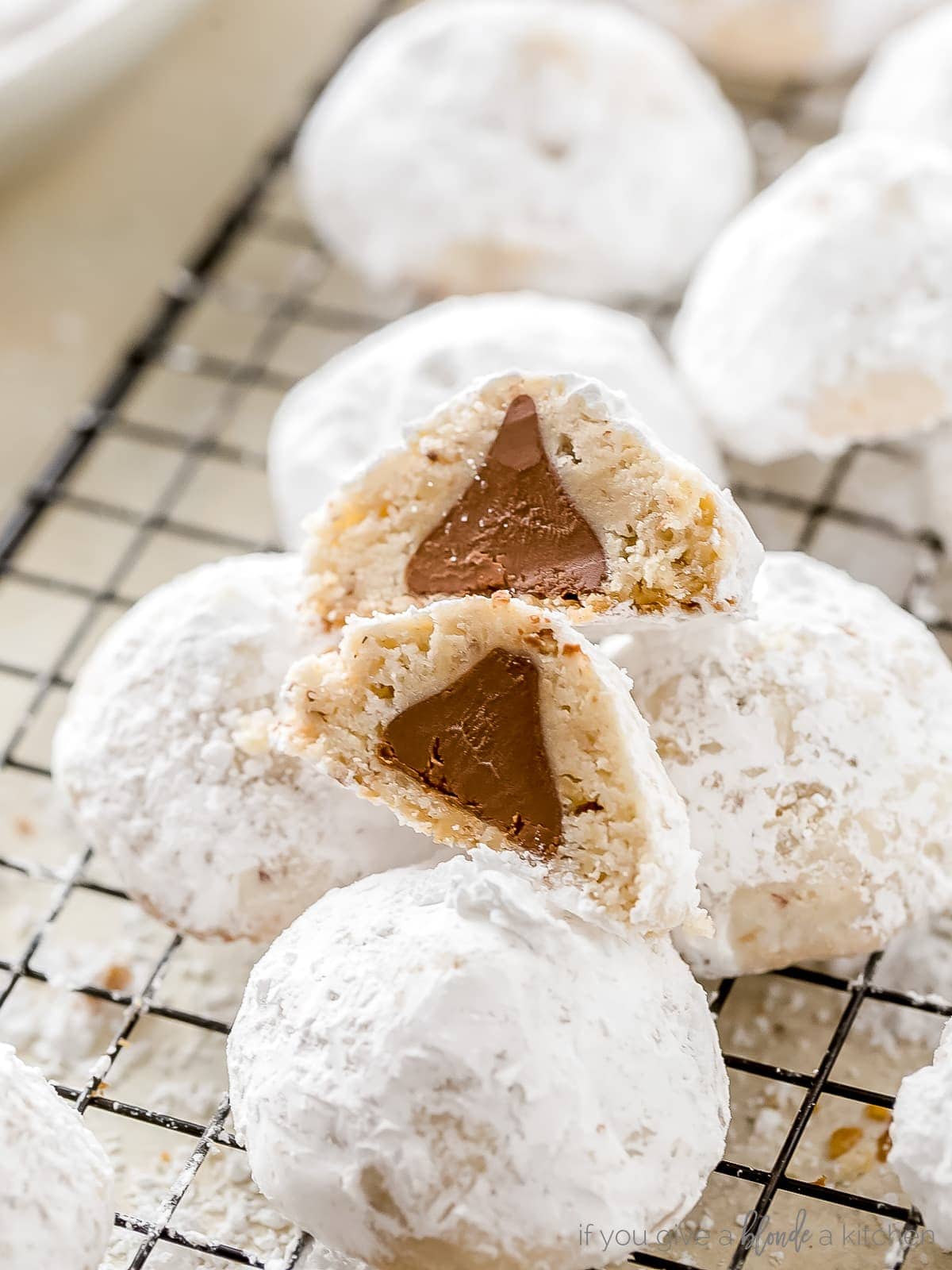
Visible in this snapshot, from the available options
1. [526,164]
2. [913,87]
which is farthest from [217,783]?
[913,87]

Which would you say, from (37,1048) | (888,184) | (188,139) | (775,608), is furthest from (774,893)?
(188,139)

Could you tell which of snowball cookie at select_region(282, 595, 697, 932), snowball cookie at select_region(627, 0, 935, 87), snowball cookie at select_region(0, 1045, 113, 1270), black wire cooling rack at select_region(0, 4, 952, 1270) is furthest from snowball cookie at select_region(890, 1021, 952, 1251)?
snowball cookie at select_region(627, 0, 935, 87)

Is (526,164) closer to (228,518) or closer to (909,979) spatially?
(228,518)

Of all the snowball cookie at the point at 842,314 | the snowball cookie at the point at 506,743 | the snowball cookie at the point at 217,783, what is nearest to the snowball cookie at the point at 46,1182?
the snowball cookie at the point at 217,783

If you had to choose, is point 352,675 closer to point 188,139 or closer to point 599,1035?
point 599,1035

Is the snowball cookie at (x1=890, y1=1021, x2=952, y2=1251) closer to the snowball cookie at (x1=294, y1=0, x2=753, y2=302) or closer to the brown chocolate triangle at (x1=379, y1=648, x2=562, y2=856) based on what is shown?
the brown chocolate triangle at (x1=379, y1=648, x2=562, y2=856)

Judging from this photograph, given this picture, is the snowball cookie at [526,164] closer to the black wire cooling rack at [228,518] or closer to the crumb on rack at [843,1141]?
the black wire cooling rack at [228,518]
